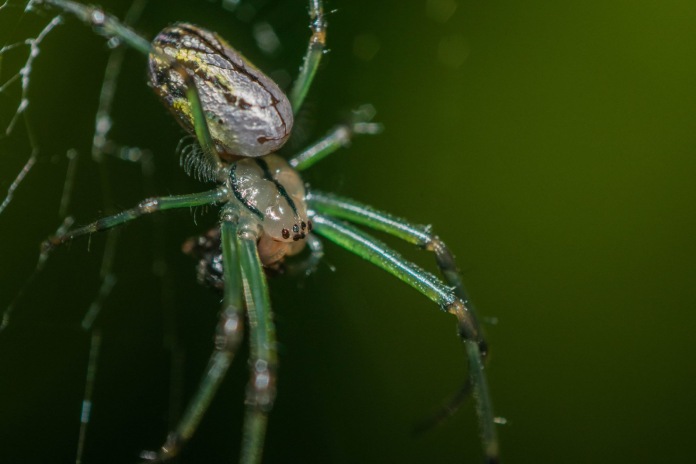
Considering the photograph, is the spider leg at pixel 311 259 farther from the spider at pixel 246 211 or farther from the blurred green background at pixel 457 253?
the blurred green background at pixel 457 253

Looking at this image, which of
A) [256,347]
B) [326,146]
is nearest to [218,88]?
[326,146]

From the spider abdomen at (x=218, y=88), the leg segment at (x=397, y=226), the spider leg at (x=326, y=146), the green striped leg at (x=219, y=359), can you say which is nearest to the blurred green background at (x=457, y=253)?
the spider leg at (x=326, y=146)

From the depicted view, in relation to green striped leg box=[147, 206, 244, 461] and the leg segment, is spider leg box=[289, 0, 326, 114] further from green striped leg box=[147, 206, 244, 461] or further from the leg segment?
green striped leg box=[147, 206, 244, 461]

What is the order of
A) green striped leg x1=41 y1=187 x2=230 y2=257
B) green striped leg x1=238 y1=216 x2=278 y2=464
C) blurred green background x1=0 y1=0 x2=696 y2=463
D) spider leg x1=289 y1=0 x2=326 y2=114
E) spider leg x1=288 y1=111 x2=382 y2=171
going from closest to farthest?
1. green striped leg x1=238 y1=216 x2=278 y2=464
2. green striped leg x1=41 y1=187 x2=230 y2=257
3. spider leg x1=289 y1=0 x2=326 y2=114
4. spider leg x1=288 y1=111 x2=382 y2=171
5. blurred green background x1=0 y1=0 x2=696 y2=463

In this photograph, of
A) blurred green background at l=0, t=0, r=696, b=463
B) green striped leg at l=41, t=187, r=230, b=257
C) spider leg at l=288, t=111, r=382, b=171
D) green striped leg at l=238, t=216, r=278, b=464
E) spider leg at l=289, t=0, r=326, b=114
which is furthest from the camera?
blurred green background at l=0, t=0, r=696, b=463

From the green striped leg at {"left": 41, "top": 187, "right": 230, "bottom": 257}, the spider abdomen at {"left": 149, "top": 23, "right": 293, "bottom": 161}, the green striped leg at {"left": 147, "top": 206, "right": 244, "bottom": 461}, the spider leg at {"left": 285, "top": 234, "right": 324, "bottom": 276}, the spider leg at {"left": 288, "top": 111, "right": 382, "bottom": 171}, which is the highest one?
the spider leg at {"left": 288, "top": 111, "right": 382, "bottom": 171}

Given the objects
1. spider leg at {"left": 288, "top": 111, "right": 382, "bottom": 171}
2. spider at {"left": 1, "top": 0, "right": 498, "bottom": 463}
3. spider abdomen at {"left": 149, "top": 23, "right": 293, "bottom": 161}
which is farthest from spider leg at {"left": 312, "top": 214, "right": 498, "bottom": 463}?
spider abdomen at {"left": 149, "top": 23, "right": 293, "bottom": 161}

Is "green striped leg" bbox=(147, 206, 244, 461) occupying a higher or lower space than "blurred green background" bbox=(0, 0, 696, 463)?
lower
